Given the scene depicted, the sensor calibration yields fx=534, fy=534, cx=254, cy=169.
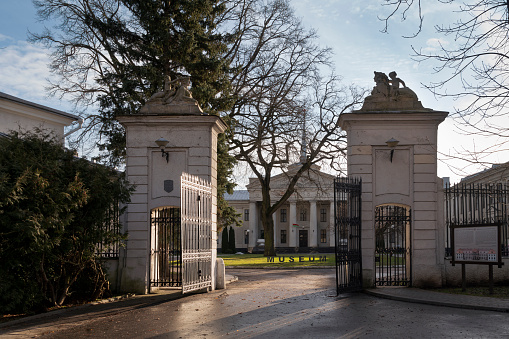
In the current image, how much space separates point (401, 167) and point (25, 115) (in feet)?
64.6

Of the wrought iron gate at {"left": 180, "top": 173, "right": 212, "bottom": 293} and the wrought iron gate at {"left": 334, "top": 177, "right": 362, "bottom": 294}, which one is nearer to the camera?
the wrought iron gate at {"left": 180, "top": 173, "right": 212, "bottom": 293}

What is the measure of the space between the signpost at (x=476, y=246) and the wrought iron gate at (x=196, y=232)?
6.80 metres

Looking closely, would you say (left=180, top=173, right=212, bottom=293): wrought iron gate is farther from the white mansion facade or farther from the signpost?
the white mansion facade

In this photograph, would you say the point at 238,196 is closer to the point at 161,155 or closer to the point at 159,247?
the point at 159,247

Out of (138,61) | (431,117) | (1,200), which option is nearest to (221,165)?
(138,61)

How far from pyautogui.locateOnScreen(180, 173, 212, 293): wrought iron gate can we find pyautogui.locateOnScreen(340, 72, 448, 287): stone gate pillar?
436 cm

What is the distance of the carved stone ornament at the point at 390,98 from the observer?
1570 cm

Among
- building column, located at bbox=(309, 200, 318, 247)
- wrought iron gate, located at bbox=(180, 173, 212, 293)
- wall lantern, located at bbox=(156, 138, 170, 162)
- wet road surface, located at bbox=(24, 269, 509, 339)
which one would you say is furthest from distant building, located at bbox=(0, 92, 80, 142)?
building column, located at bbox=(309, 200, 318, 247)

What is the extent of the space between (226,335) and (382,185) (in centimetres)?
827

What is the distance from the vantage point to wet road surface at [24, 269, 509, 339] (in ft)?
29.2

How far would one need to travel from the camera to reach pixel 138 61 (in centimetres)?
2248

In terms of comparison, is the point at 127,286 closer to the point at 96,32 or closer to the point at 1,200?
the point at 1,200

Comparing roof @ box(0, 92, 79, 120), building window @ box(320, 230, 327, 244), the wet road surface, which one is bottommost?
building window @ box(320, 230, 327, 244)

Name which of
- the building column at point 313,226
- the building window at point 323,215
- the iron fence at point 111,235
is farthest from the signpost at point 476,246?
the building window at point 323,215
